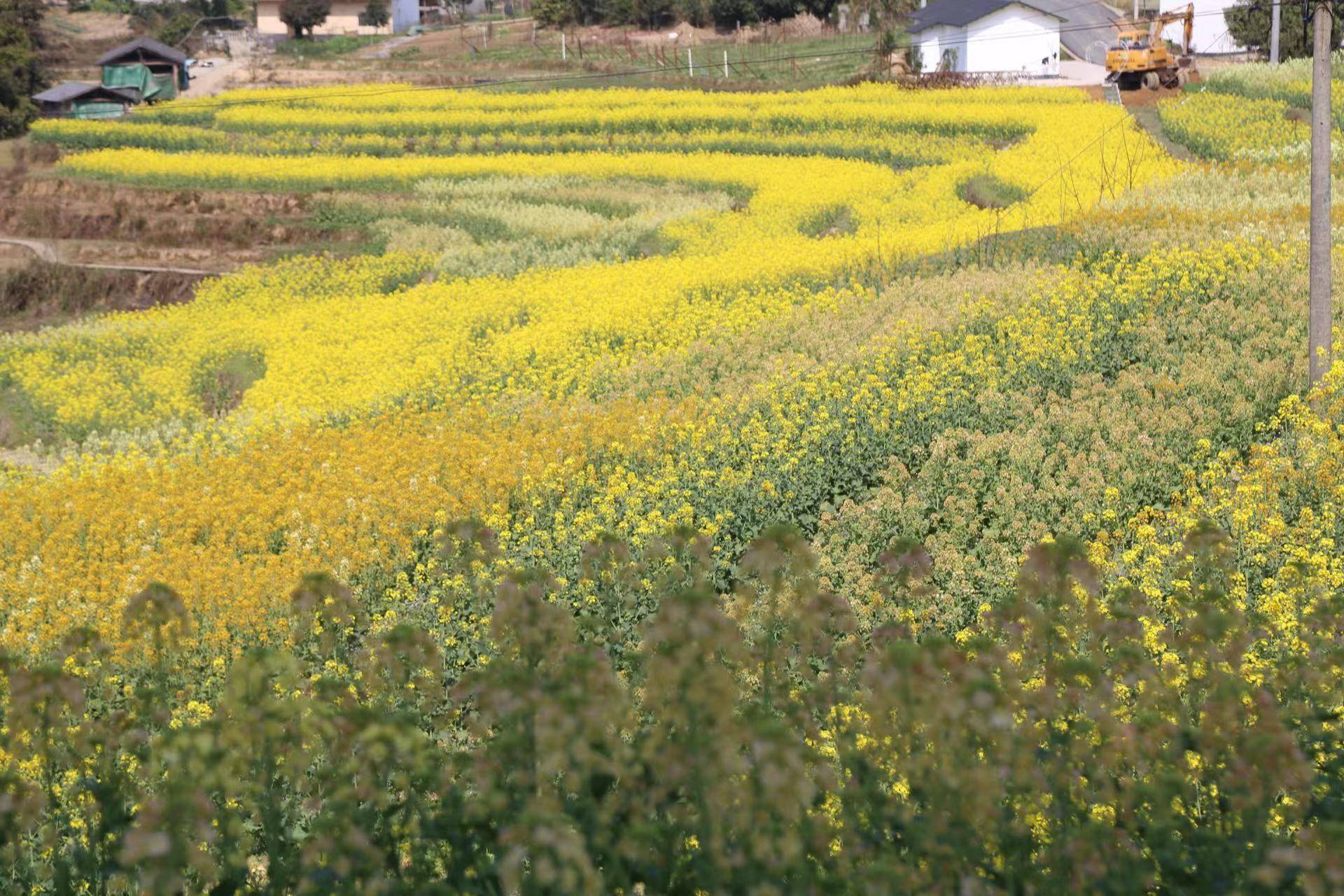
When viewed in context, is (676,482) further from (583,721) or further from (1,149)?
(1,149)

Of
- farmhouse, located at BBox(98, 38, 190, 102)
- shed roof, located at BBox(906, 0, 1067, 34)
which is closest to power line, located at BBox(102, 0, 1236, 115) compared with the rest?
shed roof, located at BBox(906, 0, 1067, 34)

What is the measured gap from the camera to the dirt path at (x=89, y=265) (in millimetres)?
29531

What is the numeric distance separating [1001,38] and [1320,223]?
4105 centimetres

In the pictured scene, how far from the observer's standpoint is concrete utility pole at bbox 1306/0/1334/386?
10594 mm

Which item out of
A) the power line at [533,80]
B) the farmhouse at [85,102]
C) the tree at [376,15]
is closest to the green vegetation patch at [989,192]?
the power line at [533,80]

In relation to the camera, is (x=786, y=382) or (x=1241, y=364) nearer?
(x=1241, y=364)

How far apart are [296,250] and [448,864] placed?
2765 cm

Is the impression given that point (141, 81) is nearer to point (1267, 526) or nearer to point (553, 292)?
point (553, 292)

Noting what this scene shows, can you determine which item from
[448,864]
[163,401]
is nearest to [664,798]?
[448,864]

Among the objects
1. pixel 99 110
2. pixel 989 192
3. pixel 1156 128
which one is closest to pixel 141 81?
pixel 99 110

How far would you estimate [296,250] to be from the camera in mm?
30250

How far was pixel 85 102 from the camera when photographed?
5191 cm

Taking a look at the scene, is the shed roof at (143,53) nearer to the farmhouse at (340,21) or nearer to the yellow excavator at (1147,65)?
the farmhouse at (340,21)

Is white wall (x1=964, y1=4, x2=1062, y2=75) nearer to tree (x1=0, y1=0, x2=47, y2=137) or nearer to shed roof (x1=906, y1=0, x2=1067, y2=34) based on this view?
shed roof (x1=906, y1=0, x2=1067, y2=34)
